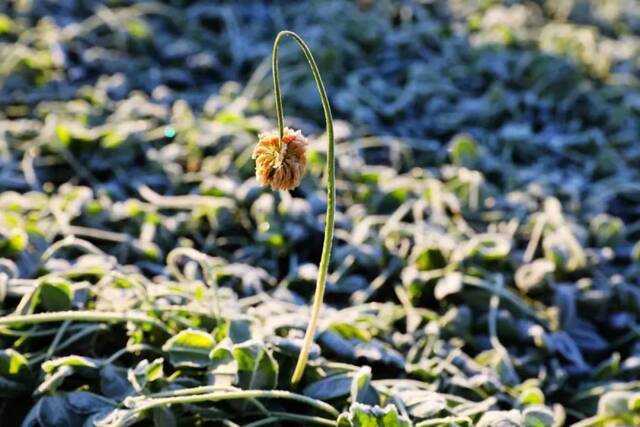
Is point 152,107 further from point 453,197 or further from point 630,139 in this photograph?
point 630,139

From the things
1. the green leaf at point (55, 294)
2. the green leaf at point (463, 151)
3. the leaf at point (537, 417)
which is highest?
the green leaf at point (463, 151)

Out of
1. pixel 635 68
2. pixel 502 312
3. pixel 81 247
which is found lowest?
pixel 502 312

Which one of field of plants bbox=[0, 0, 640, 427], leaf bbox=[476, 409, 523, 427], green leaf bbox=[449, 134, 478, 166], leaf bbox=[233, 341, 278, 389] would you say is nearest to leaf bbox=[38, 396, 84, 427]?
field of plants bbox=[0, 0, 640, 427]

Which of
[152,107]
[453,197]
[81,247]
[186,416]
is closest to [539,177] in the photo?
[453,197]

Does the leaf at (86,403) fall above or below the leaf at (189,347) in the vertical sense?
below

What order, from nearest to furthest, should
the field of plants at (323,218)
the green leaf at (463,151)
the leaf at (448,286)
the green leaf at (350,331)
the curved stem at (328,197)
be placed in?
the curved stem at (328,197), the field of plants at (323,218), the green leaf at (350,331), the leaf at (448,286), the green leaf at (463,151)

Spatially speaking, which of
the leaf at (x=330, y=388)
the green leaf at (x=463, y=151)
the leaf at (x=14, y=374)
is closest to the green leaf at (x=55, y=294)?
the leaf at (x=14, y=374)

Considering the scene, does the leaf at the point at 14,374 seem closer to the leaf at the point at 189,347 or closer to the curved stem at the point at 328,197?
the leaf at the point at 189,347

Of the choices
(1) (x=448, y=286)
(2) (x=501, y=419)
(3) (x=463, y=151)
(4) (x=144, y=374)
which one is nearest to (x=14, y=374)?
(4) (x=144, y=374)
